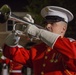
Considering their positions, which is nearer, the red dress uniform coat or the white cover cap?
the red dress uniform coat

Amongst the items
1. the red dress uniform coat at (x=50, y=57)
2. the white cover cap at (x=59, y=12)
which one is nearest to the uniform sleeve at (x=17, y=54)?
the red dress uniform coat at (x=50, y=57)

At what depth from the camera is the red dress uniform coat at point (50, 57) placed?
4.59 metres

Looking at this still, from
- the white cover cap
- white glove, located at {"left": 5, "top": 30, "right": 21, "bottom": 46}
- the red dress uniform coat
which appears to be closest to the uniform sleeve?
the red dress uniform coat

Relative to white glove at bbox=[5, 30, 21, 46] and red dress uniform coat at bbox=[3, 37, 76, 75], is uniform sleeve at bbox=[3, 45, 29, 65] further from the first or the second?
white glove at bbox=[5, 30, 21, 46]

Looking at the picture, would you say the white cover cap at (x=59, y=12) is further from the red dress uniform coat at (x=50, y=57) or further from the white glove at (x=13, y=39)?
the white glove at (x=13, y=39)

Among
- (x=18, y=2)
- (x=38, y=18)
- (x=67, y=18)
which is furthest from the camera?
(x=18, y=2)

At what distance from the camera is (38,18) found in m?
14.4

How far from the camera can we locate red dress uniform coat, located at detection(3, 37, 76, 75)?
4.59m

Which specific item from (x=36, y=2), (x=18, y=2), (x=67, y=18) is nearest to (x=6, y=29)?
(x=18, y=2)

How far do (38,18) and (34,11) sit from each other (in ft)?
2.09

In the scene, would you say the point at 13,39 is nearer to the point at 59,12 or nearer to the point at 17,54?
the point at 17,54

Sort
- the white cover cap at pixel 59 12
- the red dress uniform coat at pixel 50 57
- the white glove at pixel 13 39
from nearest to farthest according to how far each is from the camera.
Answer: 1. the red dress uniform coat at pixel 50 57
2. the white glove at pixel 13 39
3. the white cover cap at pixel 59 12

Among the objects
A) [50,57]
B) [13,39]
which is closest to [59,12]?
[50,57]

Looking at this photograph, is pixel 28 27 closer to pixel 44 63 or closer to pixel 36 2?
pixel 44 63
